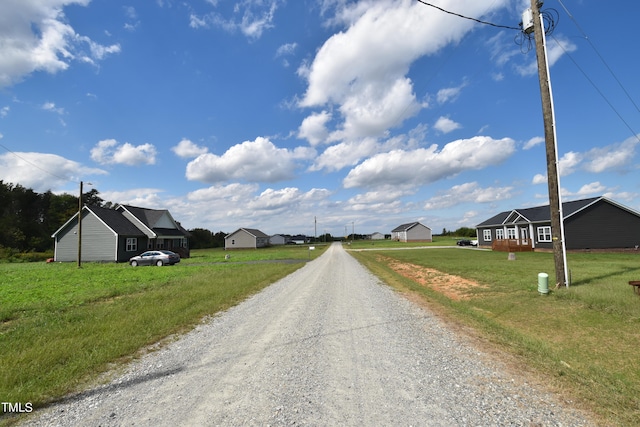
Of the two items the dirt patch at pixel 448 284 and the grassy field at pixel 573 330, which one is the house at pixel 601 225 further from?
the grassy field at pixel 573 330

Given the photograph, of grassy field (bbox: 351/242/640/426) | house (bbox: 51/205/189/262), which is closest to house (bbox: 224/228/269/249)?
house (bbox: 51/205/189/262)

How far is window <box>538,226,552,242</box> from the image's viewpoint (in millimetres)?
36531

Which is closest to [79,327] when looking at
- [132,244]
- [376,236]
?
[132,244]

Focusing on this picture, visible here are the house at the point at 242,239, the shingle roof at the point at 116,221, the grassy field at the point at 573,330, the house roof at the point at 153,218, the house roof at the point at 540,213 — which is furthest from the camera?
the house at the point at 242,239

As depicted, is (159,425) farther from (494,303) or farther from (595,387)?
(494,303)

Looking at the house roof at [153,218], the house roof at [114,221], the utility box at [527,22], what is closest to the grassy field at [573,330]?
the utility box at [527,22]

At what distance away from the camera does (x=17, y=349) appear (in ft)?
20.4

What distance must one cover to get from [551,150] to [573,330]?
26.1ft

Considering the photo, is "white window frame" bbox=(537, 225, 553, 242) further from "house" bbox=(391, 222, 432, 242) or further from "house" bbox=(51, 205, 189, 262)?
"house" bbox=(391, 222, 432, 242)

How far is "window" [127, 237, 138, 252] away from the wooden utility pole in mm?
40384

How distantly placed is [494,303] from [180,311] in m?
10.3

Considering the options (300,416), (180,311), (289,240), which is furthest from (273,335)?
(289,240)

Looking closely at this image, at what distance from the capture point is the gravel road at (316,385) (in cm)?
362

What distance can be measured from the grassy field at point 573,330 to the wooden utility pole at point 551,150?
1105mm
